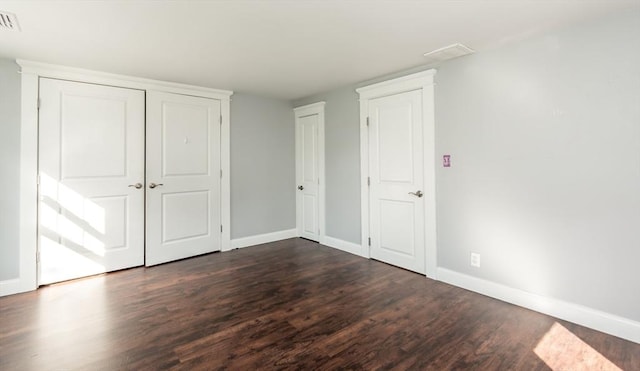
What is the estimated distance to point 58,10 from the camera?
2.12 m

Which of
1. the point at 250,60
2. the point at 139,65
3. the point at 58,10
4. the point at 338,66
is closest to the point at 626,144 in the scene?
the point at 338,66

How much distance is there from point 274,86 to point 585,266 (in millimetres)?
3773

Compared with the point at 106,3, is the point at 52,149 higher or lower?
lower

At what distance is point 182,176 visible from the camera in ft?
13.4

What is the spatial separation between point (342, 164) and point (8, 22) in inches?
138

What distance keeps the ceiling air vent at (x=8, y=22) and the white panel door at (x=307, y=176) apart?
332cm

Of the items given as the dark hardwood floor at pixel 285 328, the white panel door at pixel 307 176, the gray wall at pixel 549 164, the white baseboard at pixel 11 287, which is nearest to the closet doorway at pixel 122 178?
the white baseboard at pixel 11 287

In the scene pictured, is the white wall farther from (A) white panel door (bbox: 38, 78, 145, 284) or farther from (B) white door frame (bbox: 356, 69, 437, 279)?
(A) white panel door (bbox: 38, 78, 145, 284)

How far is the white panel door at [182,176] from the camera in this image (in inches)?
152

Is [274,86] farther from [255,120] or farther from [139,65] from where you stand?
[139,65]

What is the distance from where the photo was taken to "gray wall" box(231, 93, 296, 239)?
4617 mm

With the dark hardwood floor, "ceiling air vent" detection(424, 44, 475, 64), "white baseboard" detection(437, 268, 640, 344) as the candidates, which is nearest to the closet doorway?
the dark hardwood floor

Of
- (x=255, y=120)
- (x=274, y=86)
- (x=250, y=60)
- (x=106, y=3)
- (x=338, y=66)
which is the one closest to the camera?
(x=106, y=3)

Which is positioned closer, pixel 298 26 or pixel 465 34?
pixel 298 26
